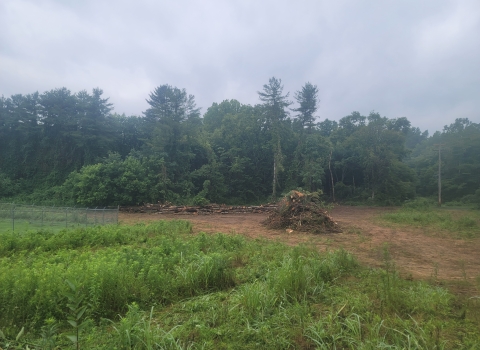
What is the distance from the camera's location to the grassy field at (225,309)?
10.0 feet

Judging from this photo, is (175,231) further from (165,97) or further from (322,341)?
(165,97)

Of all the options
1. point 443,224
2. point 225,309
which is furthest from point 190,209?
point 225,309

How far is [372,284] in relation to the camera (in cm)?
472

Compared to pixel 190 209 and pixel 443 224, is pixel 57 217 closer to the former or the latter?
pixel 190 209

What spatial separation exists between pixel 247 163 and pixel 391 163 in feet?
50.8

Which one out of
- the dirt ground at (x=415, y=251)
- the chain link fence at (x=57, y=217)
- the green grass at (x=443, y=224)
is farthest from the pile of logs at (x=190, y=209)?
the dirt ground at (x=415, y=251)

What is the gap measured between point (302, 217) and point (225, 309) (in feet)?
32.8

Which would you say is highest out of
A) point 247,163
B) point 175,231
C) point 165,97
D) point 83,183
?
point 165,97

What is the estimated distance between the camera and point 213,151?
31.8 metres

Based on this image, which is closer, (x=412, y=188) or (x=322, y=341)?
(x=322, y=341)

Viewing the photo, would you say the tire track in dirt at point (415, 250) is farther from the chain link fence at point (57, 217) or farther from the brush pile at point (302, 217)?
the chain link fence at point (57, 217)

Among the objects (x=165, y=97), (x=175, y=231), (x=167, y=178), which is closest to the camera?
(x=175, y=231)

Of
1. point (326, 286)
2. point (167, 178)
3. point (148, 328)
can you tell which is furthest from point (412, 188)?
point (148, 328)

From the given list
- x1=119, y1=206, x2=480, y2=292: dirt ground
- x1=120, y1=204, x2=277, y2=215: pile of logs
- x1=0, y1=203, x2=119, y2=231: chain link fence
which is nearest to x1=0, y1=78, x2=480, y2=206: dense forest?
x1=120, y1=204, x2=277, y2=215: pile of logs
